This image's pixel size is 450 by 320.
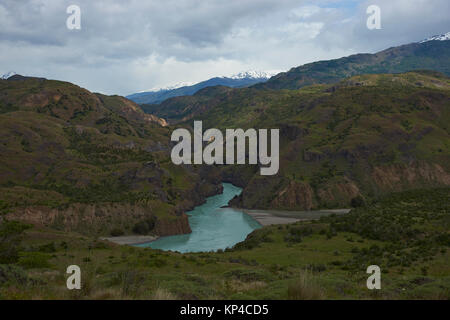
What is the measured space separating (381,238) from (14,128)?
436 ft

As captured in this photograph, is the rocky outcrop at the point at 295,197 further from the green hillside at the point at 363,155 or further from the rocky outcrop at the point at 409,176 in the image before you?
the rocky outcrop at the point at 409,176

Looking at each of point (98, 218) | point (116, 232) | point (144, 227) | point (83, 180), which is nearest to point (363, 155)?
point (144, 227)

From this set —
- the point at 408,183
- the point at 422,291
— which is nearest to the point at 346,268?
the point at 422,291

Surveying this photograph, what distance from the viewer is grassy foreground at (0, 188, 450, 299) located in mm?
15633

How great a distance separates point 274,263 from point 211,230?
72.1m

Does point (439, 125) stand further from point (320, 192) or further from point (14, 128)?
point (14, 128)

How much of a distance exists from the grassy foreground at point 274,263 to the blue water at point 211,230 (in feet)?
72.8

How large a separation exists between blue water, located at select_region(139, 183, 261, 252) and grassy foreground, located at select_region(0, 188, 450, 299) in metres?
22.2

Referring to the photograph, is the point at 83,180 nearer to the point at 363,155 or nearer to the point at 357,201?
the point at 357,201

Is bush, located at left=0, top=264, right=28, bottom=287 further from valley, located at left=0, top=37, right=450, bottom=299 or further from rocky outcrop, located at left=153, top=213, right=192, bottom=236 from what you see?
rocky outcrop, located at left=153, top=213, right=192, bottom=236

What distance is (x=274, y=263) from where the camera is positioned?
1841 inches

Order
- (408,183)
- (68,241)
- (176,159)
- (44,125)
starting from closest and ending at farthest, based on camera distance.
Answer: (68,241) < (408,183) < (44,125) < (176,159)

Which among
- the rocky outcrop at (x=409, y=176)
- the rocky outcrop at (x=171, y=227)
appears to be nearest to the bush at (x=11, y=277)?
the rocky outcrop at (x=171, y=227)
